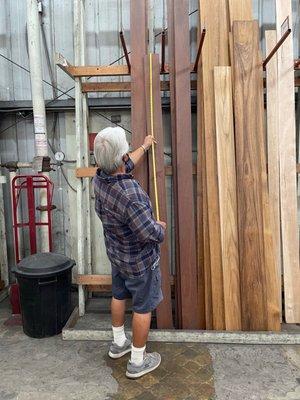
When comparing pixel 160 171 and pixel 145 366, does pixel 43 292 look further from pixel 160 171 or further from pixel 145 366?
pixel 160 171

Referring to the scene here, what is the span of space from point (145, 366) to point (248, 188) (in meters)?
1.36

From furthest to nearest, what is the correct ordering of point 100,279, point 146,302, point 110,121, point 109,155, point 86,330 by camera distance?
point 110,121
point 100,279
point 86,330
point 146,302
point 109,155

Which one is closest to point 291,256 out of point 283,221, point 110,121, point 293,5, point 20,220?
point 283,221

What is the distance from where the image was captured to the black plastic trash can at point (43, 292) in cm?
247

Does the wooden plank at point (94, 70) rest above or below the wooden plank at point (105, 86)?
above

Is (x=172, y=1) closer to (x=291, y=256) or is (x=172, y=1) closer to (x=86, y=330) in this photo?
(x=291, y=256)

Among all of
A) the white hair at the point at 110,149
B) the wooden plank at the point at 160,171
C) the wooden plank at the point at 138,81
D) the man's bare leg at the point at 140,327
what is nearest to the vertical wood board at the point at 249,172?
the wooden plank at the point at 160,171

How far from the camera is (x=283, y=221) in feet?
8.34

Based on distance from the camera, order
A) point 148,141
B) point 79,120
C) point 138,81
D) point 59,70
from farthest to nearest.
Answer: point 59,70 < point 79,120 < point 138,81 < point 148,141


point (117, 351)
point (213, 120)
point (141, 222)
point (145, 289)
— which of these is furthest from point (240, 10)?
point (117, 351)

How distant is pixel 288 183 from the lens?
100.0 inches

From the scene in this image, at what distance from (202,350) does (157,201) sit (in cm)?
106

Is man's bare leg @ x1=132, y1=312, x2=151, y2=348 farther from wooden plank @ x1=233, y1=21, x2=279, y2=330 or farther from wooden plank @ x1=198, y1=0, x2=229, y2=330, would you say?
wooden plank @ x1=233, y1=21, x2=279, y2=330

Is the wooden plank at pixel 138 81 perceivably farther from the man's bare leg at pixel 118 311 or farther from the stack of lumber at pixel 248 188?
the man's bare leg at pixel 118 311
